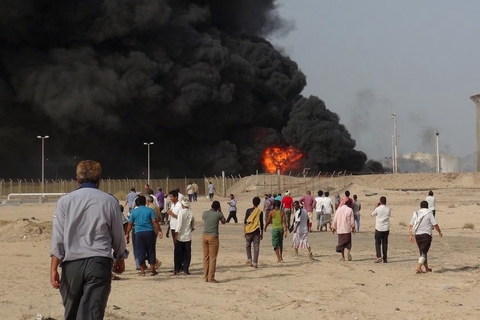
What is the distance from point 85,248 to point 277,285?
334 inches

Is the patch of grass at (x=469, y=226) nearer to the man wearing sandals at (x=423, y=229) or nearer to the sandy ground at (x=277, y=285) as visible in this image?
the sandy ground at (x=277, y=285)

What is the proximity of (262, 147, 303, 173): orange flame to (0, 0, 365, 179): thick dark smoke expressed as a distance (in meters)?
0.81

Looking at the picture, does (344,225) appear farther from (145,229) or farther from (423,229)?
(145,229)

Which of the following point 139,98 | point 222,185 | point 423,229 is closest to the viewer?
point 423,229

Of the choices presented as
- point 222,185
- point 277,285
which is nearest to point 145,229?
point 277,285

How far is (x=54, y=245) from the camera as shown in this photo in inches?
259

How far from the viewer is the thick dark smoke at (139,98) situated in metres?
65.3

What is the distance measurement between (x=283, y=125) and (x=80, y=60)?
21.1 m

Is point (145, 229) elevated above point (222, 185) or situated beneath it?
situated beneath

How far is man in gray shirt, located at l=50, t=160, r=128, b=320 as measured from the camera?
21.2ft

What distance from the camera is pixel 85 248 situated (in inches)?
256

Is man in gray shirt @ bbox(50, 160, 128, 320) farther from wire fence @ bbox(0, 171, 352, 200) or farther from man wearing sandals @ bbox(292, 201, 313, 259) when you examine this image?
wire fence @ bbox(0, 171, 352, 200)

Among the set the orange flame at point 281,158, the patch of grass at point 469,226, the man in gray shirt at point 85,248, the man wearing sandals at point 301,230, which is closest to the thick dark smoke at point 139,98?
the orange flame at point 281,158

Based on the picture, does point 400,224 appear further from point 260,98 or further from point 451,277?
point 260,98
